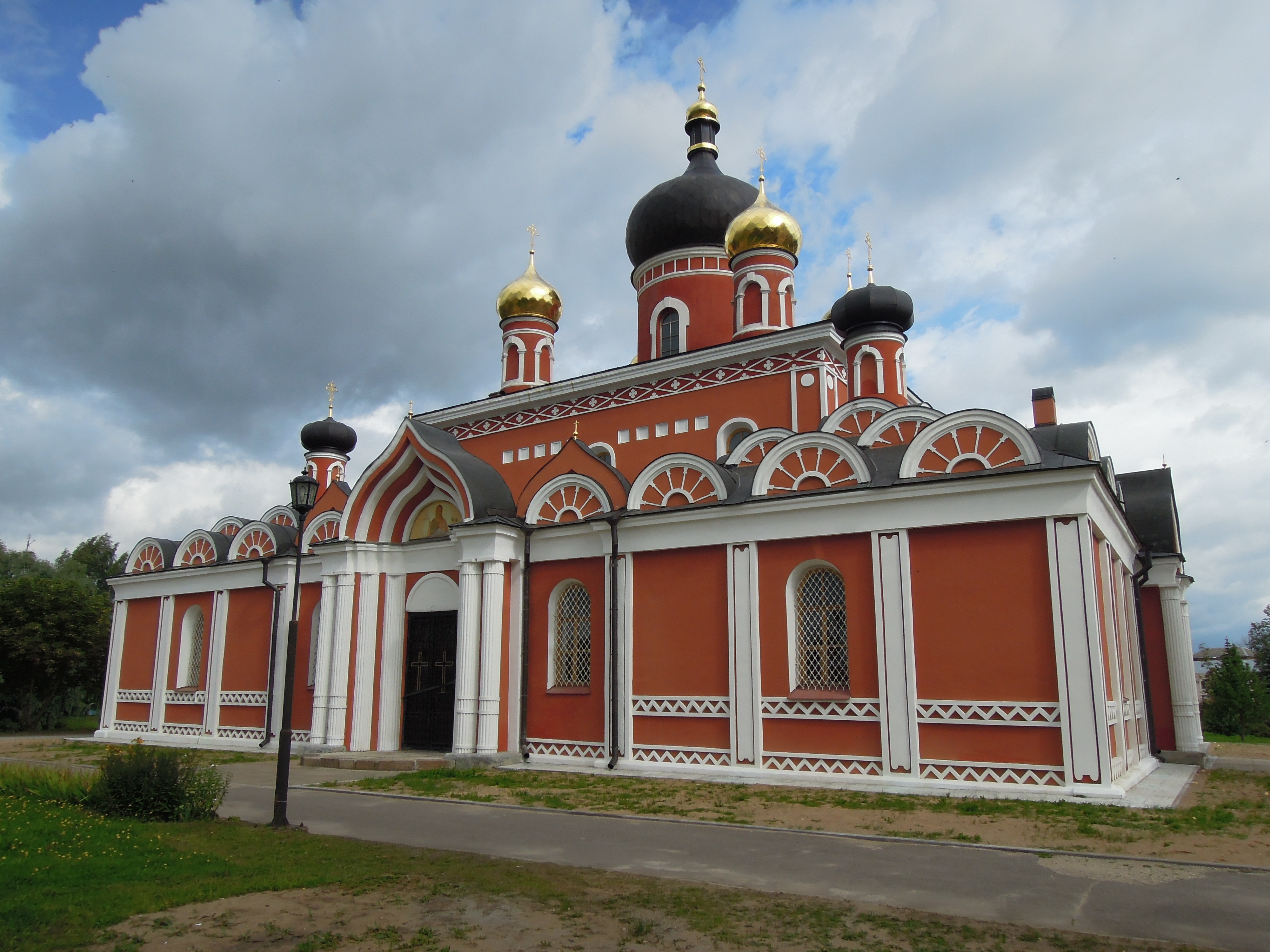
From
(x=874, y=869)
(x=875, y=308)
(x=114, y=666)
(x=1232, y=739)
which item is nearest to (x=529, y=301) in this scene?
(x=875, y=308)

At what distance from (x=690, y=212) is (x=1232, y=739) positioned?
2061cm

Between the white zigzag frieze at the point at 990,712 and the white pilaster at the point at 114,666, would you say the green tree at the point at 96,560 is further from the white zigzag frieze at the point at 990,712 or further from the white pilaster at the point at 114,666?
the white zigzag frieze at the point at 990,712

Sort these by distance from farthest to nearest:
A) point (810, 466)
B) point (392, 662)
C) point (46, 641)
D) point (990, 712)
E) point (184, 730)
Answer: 1. point (46, 641)
2. point (184, 730)
3. point (392, 662)
4. point (810, 466)
5. point (990, 712)

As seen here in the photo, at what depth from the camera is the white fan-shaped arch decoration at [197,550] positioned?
20250 millimetres

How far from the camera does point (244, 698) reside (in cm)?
1845

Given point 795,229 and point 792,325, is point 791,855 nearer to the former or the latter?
point 792,325

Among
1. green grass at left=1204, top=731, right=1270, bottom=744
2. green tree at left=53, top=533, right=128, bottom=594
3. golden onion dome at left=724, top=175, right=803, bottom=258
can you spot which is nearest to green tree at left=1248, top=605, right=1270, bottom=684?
green grass at left=1204, top=731, right=1270, bottom=744

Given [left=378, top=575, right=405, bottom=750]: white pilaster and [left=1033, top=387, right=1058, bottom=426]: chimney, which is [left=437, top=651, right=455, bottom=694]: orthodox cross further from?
[left=1033, top=387, right=1058, bottom=426]: chimney

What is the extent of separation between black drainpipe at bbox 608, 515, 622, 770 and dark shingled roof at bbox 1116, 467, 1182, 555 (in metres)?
9.36

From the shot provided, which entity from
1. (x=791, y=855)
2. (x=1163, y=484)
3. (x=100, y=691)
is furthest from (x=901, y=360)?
(x=100, y=691)

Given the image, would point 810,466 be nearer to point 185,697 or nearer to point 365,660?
point 365,660

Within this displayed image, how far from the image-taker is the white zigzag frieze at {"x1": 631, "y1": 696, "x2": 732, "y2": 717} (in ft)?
41.4

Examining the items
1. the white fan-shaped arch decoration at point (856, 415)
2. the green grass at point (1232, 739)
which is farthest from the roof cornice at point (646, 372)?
the green grass at point (1232, 739)

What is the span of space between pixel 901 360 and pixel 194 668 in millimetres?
16655
